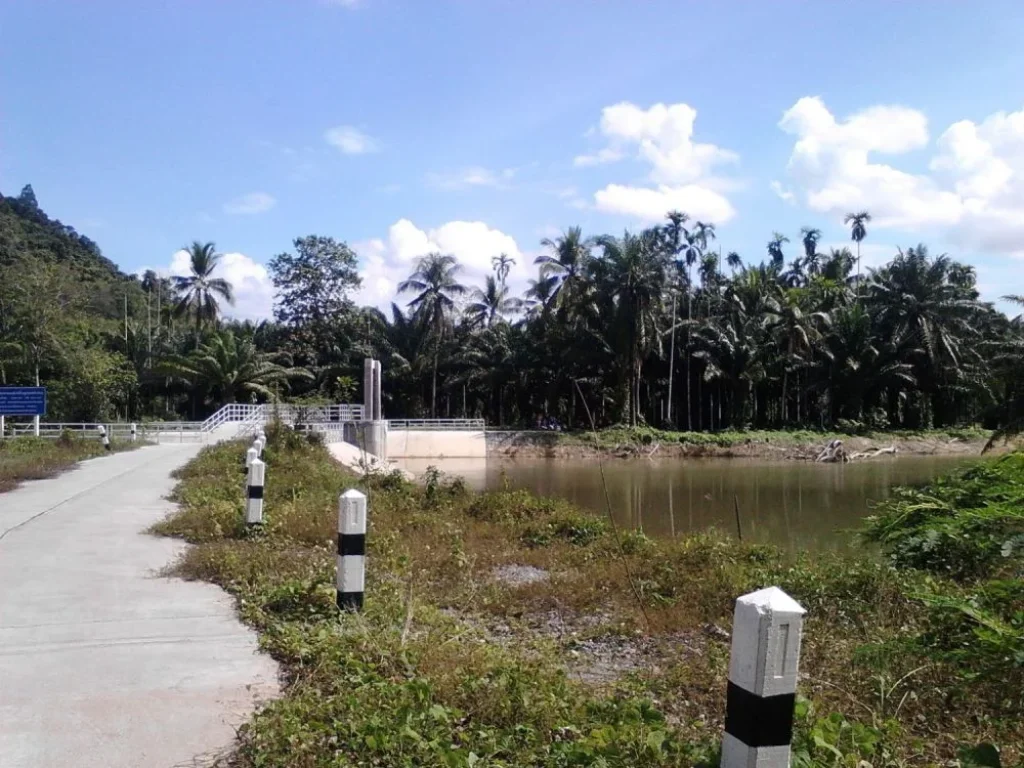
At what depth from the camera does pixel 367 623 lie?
5516 millimetres

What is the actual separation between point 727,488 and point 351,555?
24.5m

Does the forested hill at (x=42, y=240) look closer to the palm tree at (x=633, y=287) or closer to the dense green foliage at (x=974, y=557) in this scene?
the palm tree at (x=633, y=287)

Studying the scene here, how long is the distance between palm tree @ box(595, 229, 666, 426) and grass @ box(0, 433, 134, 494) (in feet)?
95.8

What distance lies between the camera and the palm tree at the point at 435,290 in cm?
5588

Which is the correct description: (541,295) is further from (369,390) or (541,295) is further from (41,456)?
(41,456)

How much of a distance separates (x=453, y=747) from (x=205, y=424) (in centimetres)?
3712

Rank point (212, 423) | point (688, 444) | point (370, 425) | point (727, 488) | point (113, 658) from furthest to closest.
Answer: point (688, 444)
point (370, 425)
point (212, 423)
point (727, 488)
point (113, 658)

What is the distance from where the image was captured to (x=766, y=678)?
2570mm

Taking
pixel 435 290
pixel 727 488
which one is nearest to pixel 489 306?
pixel 435 290

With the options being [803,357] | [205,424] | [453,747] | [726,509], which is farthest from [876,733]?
[803,357]

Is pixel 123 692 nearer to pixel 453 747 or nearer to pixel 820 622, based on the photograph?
pixel 453 747

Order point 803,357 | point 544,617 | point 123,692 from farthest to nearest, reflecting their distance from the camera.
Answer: point 803,357
point 544,617
point 123,692

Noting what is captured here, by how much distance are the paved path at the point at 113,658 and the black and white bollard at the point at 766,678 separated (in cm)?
241

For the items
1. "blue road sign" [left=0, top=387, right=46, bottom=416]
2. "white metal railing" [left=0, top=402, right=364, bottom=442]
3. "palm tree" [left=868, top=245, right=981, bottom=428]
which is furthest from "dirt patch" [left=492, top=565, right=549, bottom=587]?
"palm tree" [left=868, top=245, right=981, bottom=428]
